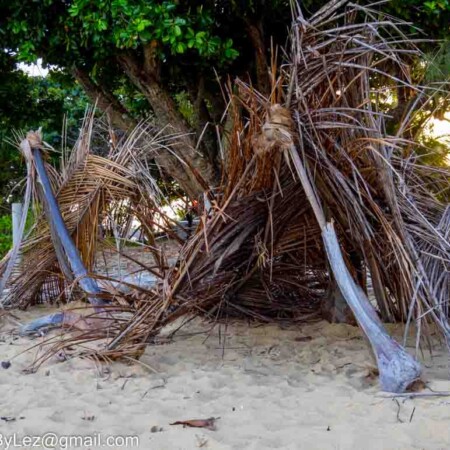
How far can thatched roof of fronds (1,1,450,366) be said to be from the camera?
3.57 meters

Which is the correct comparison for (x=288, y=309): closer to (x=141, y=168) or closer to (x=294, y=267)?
(x=294, y=267)

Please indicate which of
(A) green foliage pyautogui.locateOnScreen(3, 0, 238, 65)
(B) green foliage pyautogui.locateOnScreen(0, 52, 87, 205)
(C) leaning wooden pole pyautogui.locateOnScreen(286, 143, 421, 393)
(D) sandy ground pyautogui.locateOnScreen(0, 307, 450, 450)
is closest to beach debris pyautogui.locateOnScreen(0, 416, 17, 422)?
(D) sandy ground pyautogui.locateOnScreen(0, 307, 450, 450)

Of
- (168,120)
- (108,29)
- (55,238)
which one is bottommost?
(55,238)

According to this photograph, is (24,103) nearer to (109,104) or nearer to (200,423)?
(109,104)

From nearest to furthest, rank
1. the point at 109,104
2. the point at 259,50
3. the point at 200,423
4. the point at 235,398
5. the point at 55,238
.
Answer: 1. the point at 200,423
2. the point at 235,398
3. the point at 55,238
4. the point at 259,50
5. the point at 109,104

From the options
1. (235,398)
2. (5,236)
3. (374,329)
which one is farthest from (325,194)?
(5,236)

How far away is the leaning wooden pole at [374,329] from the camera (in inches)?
124

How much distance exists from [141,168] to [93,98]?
11.0 feet

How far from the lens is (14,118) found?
8336 millimetres

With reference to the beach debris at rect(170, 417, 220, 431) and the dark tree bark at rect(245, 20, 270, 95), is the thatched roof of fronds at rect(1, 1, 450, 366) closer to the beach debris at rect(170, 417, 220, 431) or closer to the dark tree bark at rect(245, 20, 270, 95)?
the beach debris at rect(170, 417, 220, 431)

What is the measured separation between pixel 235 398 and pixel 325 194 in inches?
53.5

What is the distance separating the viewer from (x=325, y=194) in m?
3.92

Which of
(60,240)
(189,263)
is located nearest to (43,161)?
(60,240)

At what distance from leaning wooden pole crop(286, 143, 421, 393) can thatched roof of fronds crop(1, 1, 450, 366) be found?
0.50ft
